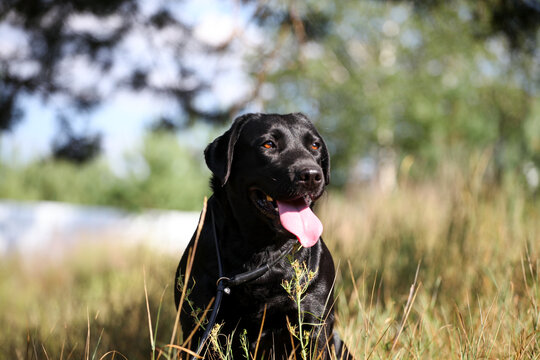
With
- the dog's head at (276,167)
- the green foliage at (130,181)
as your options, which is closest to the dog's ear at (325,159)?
the dog's head at (276,167)

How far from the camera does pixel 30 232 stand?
1123 cm

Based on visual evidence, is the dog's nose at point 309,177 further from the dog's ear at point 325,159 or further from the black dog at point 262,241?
the dog's ear at point 325,159

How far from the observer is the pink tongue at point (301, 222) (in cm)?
223

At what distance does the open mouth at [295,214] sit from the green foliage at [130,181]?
10.2 m

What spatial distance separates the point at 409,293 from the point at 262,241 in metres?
0.96

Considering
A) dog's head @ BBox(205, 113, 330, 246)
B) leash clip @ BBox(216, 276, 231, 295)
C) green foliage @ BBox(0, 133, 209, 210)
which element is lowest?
green foliage @ BBox(0, 133, 209, 210)

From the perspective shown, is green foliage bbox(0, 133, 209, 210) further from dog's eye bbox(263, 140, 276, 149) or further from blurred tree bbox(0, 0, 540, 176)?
dog's eye bbox(263, 140, 276, 149)

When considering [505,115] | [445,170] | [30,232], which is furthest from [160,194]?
[505,115]

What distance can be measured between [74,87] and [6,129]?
1040mm

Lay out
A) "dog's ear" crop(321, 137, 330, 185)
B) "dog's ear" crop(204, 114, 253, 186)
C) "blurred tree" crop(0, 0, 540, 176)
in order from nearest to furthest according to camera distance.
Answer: "dog's ear" crop(204, 114, 253, 186), "dog's ear" crop(321, 137, 330, 185), "blurred tree" crop(0, 0, 540, 176)

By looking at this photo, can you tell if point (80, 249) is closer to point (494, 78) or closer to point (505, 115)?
point (505, 115)

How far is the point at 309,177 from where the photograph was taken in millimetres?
2307

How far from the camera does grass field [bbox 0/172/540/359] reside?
236cm

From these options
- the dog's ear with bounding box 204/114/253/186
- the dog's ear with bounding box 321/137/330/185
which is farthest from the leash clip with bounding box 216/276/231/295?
the dog's ear with bounding box 321/137/330/185
